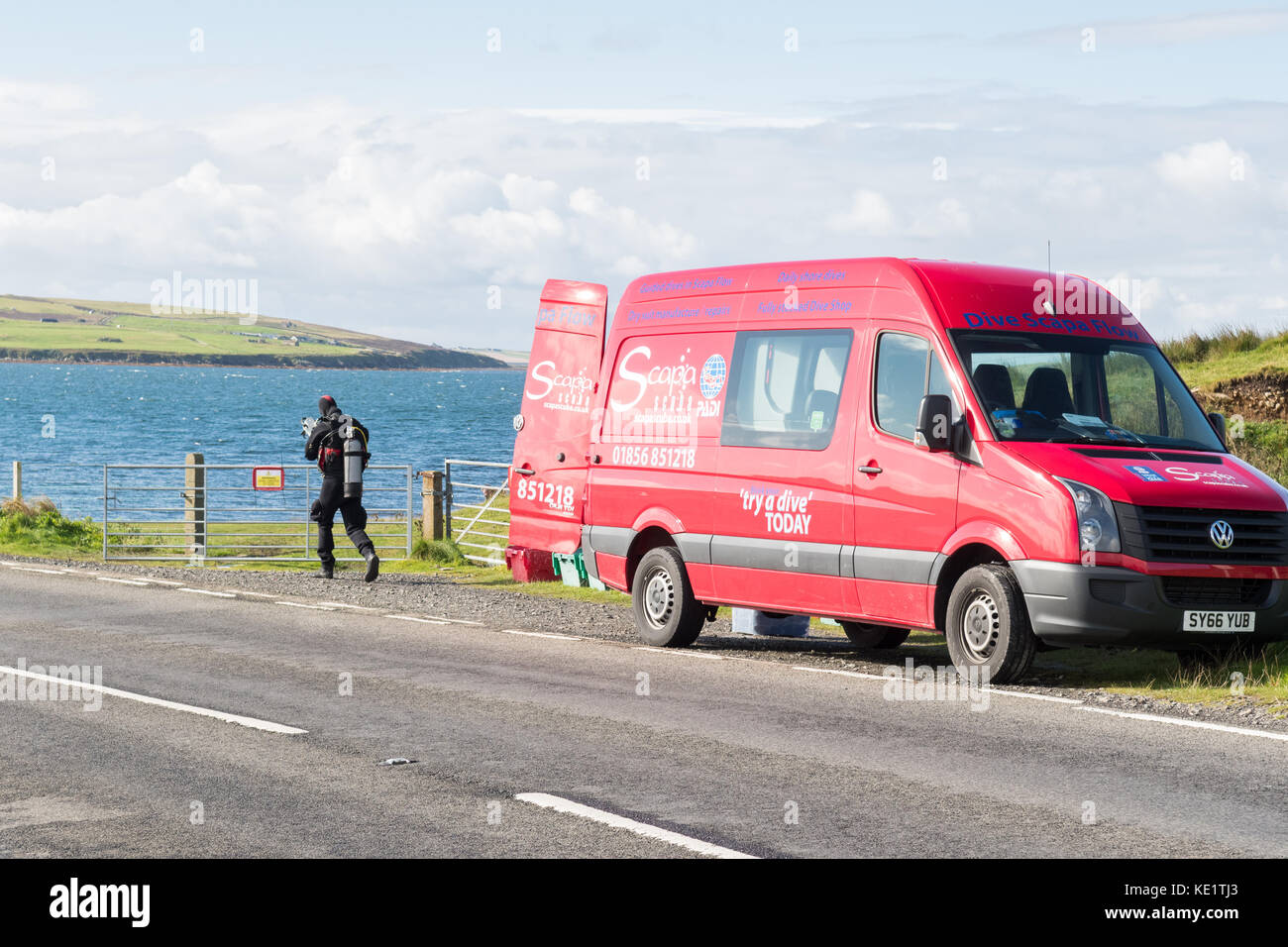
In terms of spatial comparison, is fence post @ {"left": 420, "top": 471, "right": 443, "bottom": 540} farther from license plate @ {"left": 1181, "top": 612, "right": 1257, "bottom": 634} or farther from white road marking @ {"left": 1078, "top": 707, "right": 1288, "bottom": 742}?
white road marking @ {"left": 1078, "top": 707, "right": 1288, "bottom": 742}

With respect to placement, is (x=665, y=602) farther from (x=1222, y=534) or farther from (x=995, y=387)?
(x=1222, y=534)

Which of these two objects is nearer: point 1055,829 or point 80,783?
point 1055,829

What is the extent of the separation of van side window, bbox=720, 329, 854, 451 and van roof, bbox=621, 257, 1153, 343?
45cm

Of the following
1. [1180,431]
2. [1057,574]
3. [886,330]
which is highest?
[886,330]

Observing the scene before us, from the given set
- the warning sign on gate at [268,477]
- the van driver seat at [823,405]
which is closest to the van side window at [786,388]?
the van driver seat at [823,405]

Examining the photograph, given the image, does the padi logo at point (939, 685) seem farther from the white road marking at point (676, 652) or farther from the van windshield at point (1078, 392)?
the van windshield at point (1078, 392)

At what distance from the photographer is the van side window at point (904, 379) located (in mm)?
11203

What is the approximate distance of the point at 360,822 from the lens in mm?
6793

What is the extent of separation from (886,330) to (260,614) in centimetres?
729

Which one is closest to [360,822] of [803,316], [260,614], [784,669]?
[784,669]

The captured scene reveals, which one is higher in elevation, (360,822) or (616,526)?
(616,526)

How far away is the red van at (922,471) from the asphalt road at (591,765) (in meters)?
0.74

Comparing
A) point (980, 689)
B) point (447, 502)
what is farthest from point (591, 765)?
point (447, 502)

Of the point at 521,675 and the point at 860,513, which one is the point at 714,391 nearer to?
the point at 860,513
